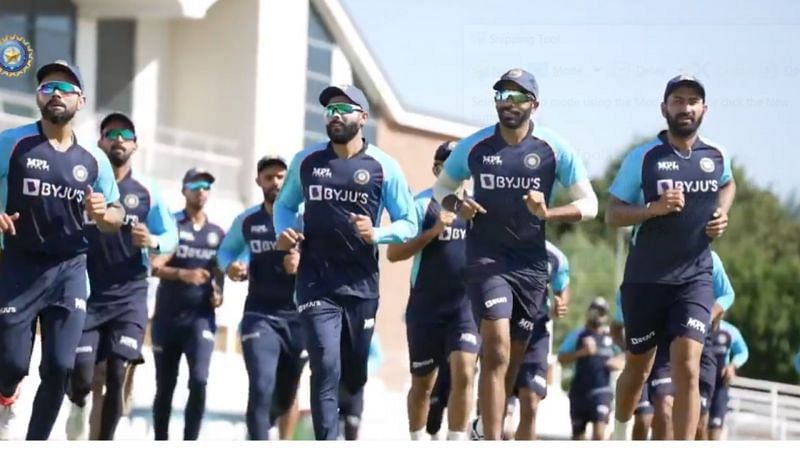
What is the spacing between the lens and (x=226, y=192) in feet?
117

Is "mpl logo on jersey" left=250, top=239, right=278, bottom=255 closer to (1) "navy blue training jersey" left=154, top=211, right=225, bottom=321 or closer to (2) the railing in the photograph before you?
(1) "navy blue training jersey" left=154, top=211, right=225, bottom=321

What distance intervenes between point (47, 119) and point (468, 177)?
10.1ft

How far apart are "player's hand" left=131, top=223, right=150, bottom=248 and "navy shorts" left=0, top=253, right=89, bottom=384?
6.45 feet

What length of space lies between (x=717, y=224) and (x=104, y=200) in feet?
13.8


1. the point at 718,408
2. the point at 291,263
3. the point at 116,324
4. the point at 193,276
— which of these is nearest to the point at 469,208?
the point at 291,263

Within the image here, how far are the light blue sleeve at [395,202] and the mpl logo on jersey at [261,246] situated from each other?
94.0 inches

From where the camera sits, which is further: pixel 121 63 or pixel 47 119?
pixel 121 63

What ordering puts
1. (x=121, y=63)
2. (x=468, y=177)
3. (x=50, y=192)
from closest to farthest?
(x=50, y=192) → (x=468, y=177) → (x=121, y=63)

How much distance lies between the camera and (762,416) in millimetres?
37812

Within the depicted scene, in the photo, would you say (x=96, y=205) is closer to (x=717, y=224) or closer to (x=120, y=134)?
(x=120, y=134)

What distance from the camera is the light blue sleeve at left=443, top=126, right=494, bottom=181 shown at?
14117 mm

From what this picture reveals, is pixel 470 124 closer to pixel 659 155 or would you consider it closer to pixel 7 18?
pixel 7 18

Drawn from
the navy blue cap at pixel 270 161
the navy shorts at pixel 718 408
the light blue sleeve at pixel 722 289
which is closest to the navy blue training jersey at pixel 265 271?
the navy blue cap at pixel 270 161

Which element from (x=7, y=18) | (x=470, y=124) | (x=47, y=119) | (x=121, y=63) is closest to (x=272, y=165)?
(x=47, y=119)
